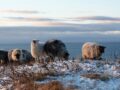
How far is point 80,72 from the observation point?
14.8 meters

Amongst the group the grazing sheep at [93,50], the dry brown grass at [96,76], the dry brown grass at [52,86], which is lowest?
the grazing sheep at [93,50]

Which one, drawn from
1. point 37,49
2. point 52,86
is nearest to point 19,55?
point 37,49

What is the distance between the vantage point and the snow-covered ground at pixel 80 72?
1347cm

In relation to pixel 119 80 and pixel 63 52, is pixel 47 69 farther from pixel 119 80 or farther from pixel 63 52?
pixel 63 52

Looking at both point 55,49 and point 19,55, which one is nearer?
point 55,49

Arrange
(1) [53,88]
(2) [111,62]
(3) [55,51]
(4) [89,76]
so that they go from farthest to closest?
(3) [55,51] → (2) [111,62] → (4) [89,76] → (1) [53,88]

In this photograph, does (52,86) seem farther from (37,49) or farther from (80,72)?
(37,49)

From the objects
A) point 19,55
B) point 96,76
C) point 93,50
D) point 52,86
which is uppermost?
point 96,76

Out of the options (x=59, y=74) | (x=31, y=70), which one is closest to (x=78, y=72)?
(x=59, y=74)

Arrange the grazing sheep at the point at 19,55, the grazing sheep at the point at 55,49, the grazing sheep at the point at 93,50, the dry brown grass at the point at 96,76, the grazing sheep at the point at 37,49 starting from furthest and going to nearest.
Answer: the grazing sheep at the point at 19,55, the grazing sheep at the point at 37,49, the grazing sheep at the point at 55,49, the grazing sheep at the point at 93,50, the dry brown grass at the point at 96,76

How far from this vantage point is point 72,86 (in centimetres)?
1331

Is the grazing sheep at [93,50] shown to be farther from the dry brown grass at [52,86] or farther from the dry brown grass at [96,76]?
the dry brown grass at [52,86]

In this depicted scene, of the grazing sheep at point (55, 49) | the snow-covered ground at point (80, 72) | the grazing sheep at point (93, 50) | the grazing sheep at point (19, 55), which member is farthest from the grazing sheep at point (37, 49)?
the snow-covered ground at point (80, 72)

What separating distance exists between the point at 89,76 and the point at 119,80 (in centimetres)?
86
